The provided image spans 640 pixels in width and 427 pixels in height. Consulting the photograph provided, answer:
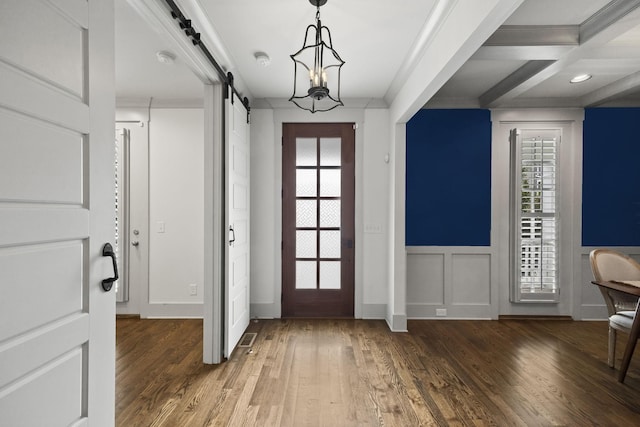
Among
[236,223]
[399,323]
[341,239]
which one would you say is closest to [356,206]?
[341,239]

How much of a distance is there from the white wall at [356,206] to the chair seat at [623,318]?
210 cm

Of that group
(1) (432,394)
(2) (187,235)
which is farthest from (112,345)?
(2) (187,235)

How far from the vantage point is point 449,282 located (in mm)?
4215

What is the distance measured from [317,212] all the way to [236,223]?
46.1 inches

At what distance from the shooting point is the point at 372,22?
2451 millimetres

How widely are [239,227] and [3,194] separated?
100 inches

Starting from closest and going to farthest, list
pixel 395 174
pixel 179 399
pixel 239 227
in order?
pixel 179 399
pixel 239 227
pixel 395 174

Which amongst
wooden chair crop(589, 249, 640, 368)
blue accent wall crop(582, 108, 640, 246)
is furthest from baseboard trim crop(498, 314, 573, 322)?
wooden chair crop(589, 249, 640, 368)

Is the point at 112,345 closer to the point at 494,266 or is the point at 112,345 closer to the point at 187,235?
the point at 187,235

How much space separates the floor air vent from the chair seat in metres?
3.11

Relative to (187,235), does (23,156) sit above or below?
above

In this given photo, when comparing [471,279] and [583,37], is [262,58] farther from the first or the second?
[471,279]

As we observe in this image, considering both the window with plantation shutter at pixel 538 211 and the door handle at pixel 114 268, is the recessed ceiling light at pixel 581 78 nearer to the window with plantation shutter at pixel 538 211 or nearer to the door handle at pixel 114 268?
the window with plantation shutter at pixel 538 211

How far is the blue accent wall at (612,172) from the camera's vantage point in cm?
415
